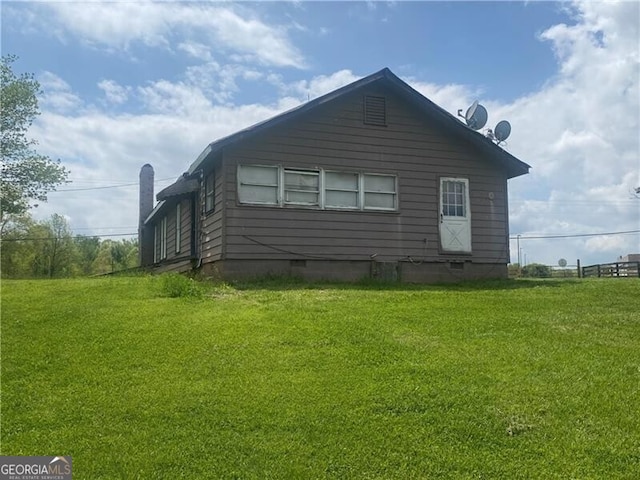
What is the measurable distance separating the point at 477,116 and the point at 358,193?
4383mm

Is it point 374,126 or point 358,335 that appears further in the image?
Answer: point 374,126

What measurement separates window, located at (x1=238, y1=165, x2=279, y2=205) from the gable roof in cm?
Result: 73

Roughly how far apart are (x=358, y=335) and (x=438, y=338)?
37.0 inches

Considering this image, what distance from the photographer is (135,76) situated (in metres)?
13.8

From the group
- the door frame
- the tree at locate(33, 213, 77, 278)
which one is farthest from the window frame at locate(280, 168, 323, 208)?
the tree at locate(33, 213, 77, 278)

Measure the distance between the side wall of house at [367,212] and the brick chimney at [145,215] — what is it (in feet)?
38.5

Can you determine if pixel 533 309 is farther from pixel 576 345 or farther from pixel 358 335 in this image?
pixel 358 335

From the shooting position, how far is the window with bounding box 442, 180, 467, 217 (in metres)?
13.9

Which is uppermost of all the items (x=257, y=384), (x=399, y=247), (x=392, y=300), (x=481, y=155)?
(x=481, y=155)

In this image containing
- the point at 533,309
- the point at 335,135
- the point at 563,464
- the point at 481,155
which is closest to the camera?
the point at 563,464

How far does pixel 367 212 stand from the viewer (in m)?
13.1

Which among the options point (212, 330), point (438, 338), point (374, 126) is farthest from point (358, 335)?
point (374, 126)
